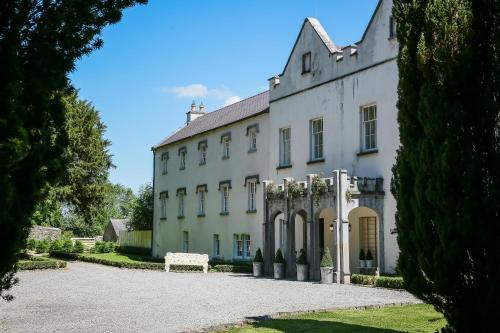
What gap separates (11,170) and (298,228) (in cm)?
2280

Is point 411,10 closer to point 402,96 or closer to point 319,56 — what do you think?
point 402,96

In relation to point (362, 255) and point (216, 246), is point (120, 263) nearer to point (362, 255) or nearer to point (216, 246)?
point (216, 246)

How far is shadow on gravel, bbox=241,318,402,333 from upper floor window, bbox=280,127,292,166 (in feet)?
58.4

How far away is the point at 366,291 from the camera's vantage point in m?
18.5

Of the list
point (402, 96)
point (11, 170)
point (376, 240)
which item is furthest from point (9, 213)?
point (376, 240)

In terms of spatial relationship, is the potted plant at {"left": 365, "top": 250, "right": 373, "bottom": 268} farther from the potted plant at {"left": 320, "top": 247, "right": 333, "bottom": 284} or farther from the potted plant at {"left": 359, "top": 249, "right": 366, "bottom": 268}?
the potted plant at {"left": 320, "top": 247, "right": 333, "bottom": 284}

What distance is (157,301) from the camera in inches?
618

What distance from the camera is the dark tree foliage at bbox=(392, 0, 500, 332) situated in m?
7.66

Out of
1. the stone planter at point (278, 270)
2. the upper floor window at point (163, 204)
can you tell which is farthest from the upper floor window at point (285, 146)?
the upper floor window at point (163, 204)

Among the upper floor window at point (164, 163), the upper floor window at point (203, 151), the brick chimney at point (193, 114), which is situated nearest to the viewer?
the upper floor window at point (203, 151)

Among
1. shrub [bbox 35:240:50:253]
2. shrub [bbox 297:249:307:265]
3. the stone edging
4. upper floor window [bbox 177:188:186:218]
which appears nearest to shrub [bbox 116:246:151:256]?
shrub [bbox 35:240:50:253]

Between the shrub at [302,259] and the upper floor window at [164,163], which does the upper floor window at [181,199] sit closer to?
the upper floor window at [164,163]

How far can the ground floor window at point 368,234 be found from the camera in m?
24.2

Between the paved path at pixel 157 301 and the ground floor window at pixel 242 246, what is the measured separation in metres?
8.71
